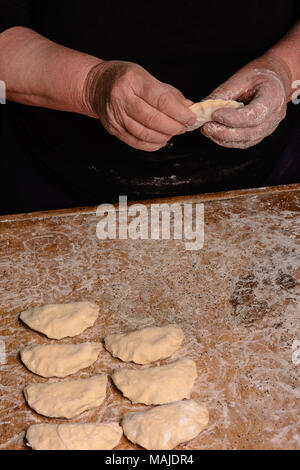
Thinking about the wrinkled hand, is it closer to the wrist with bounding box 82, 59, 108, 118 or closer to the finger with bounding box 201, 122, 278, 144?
the finger with bounding box 201, 122, 278, 144

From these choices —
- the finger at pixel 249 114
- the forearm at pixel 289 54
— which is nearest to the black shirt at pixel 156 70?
the forearm at pixel 289 54

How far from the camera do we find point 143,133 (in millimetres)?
1452

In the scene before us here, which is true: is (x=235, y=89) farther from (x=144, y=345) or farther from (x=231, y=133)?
(x=144, y=345)

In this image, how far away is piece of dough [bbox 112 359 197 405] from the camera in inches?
44.6

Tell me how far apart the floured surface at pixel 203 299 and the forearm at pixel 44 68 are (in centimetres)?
41

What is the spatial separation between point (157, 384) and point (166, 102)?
74 cm

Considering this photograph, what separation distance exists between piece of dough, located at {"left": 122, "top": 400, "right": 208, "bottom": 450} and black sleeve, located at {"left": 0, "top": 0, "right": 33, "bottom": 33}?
1285mm

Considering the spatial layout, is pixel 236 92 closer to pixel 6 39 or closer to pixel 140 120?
pixel 140 120

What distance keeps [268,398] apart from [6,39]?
4.46ft

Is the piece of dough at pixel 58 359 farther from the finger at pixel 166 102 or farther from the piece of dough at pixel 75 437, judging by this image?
the finger at pixel 166 102

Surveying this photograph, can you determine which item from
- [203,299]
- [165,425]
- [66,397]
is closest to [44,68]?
[203,299]

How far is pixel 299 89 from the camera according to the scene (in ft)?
5.71

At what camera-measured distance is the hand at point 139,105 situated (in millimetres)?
1361

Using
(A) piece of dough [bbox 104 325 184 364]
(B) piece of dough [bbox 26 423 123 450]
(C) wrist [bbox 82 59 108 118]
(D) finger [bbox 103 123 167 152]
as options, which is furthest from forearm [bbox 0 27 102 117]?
(B) piece of dough [bbox 26 423 123 450]
